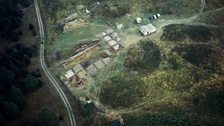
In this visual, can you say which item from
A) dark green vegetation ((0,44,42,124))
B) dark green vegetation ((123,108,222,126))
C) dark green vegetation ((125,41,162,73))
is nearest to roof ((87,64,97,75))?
dark green vegetation ((125,41,162,73))

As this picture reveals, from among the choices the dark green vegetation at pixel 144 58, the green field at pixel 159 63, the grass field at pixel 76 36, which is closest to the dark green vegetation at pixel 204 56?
the green field at pixel 159 63

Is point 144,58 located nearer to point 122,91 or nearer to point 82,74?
point 122,91

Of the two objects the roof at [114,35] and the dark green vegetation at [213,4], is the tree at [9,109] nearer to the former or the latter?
the roof at [114,35]

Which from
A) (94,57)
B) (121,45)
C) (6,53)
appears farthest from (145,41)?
(6,53)

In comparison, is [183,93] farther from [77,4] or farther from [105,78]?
[77,4]

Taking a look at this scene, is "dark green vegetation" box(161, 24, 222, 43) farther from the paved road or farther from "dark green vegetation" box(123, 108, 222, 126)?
the paved road
